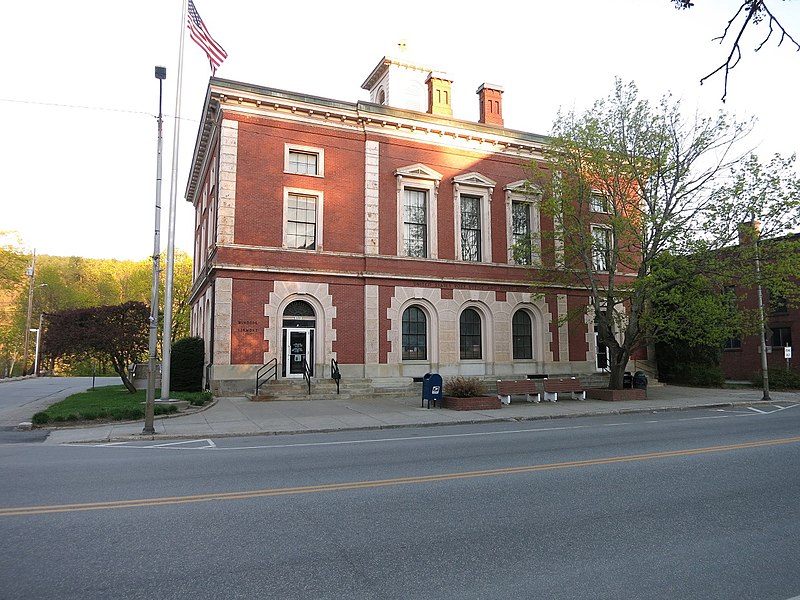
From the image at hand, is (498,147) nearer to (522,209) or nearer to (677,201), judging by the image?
(522,209)

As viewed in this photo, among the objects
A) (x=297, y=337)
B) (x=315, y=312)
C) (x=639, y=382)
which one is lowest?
(x=639, y=382)

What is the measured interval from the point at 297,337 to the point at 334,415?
758cm

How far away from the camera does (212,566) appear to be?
442 cm

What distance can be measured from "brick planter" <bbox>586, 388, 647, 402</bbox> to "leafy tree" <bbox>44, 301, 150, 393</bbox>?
59.3ft

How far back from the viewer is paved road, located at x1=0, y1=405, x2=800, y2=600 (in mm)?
4137

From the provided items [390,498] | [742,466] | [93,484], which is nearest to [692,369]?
[742,466]

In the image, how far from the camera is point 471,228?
27.5 meters

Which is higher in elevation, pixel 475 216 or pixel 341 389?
pixel 475 216

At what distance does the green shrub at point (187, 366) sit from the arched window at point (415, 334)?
9100 millimetres

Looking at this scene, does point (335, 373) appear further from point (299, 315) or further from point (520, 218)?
point (520, 218)

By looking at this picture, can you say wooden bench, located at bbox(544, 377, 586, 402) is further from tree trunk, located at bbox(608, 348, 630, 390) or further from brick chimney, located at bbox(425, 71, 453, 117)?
brick chimney, located at bbox(425, 71, 453, 117)

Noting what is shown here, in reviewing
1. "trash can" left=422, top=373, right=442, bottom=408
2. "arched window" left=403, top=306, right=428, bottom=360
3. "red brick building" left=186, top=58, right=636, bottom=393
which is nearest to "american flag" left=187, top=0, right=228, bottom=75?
"red brick building" left=186, top=58, right=636, bottom=393

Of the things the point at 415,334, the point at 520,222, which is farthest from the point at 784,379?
the point at 415,334

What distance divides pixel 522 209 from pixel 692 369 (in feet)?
41.7
